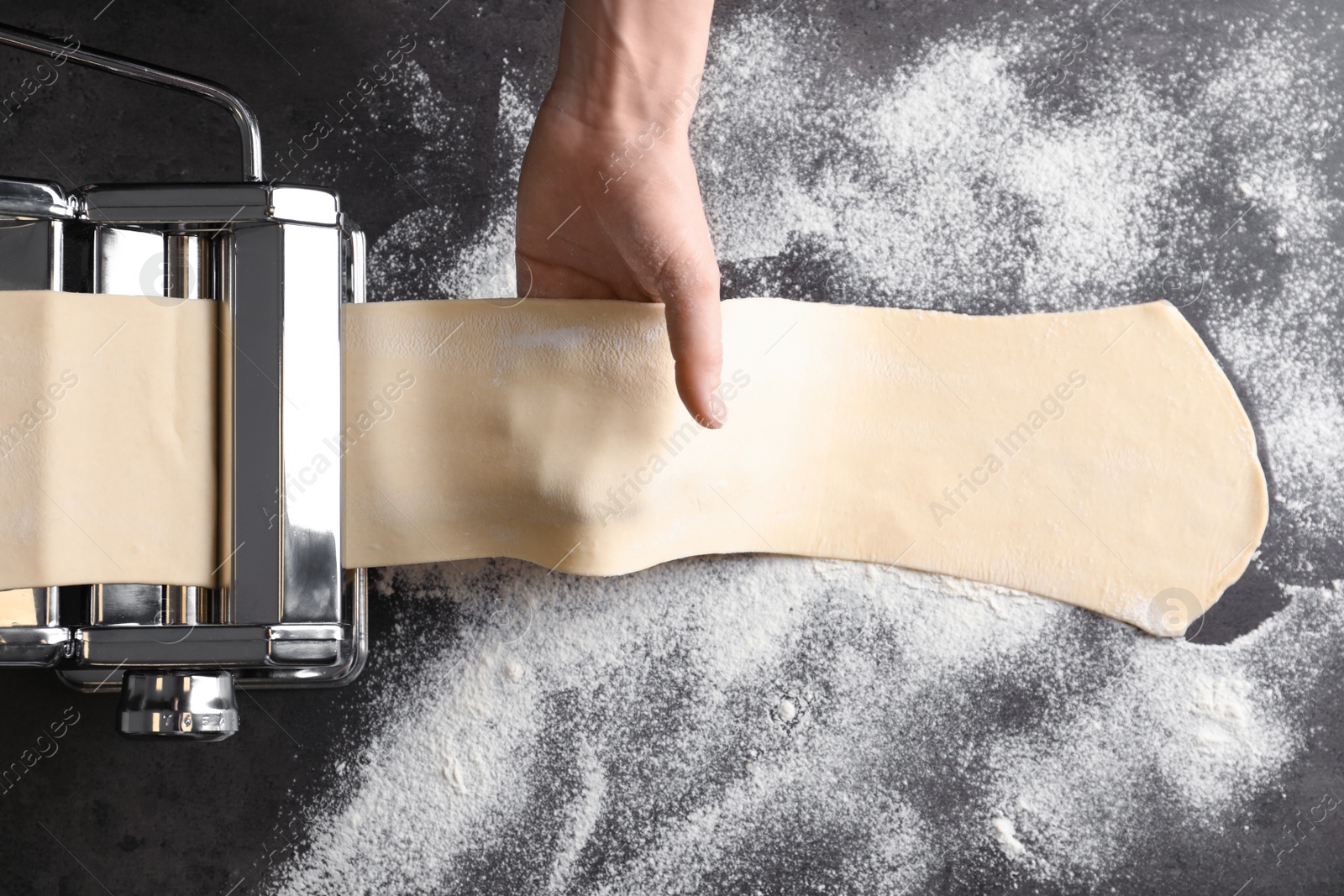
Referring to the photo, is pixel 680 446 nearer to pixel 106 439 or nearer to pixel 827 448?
pixel 827 448

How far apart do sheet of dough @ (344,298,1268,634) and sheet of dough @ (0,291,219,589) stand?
153mm

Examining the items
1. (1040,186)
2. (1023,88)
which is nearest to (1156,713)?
(1040,186)

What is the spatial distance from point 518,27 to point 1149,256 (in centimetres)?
86

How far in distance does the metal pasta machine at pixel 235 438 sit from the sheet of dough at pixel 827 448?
129 mm

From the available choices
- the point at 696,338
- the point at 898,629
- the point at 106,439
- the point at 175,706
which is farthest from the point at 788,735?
the point at 106,439

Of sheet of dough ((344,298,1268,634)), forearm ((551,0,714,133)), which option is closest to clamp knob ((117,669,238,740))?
sheet of dough ((344,298,1268,634))

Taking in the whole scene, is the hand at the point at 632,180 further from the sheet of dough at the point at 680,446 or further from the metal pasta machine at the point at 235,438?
the metal pasta machine at the point at 235,438

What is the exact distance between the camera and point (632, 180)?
2.94ft

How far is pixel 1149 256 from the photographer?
1072 mm

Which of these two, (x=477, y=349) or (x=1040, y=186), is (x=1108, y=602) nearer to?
(x=1040, y=186)

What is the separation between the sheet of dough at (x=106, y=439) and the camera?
0.75 meters

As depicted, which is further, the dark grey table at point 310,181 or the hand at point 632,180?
the dark grey table at point 310,181

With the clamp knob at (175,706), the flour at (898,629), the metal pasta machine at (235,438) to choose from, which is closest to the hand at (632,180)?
the flour at (898,629)

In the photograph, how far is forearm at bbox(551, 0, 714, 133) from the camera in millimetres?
906
